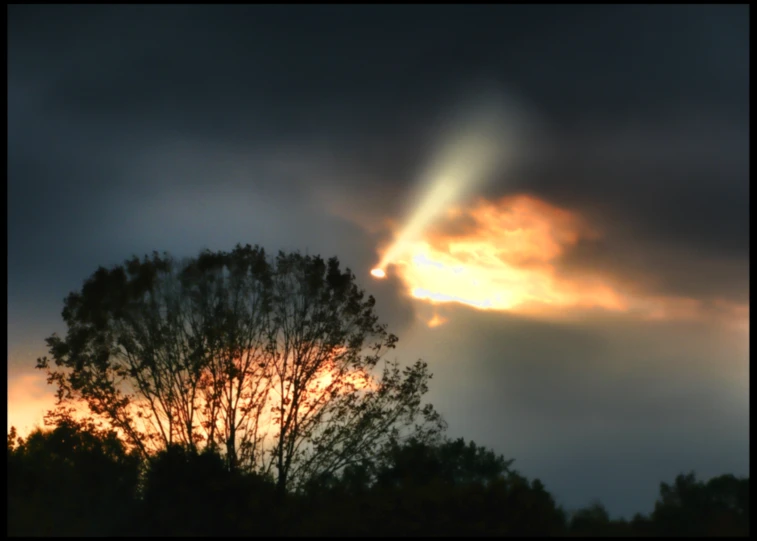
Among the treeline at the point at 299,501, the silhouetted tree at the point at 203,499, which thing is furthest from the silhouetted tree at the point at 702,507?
the silhouetted tree at the point at 203,499

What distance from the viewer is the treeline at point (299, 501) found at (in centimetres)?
2477

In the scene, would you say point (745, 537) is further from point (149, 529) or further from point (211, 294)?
point (211, 294)

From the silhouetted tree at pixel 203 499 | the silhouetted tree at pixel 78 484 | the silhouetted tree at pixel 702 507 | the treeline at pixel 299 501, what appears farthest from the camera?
the silhouetted tree at pixel 78 484

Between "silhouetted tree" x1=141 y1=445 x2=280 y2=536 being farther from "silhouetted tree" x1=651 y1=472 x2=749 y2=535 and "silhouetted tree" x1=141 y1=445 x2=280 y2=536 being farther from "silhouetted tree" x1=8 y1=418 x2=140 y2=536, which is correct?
"silhouetted tree" x1=651 y1=472 x2=749 y2=535

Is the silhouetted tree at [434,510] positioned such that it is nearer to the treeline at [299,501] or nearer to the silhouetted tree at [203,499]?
the treeline at [299,501]

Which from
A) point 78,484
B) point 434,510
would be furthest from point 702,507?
point 78,484

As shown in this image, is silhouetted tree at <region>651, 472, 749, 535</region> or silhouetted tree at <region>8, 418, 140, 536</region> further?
silhouetted tree at <region>8, 418, 140, 536</region>

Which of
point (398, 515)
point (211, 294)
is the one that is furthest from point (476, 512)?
point (211, 294)

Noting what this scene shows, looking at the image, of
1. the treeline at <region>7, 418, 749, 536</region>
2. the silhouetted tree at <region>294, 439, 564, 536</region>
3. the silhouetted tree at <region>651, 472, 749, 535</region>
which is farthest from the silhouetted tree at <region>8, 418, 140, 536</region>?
the silhouetted tree at <region>651, 472, 749, 535</region>

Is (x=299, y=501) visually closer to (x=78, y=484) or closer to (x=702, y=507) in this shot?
(x=78, y=484)

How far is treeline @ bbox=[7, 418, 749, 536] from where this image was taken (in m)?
24.8

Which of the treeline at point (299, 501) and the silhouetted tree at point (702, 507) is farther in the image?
the treeline at point (299, 501)

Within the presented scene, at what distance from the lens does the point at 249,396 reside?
31547 millimetres

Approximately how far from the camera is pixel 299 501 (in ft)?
96.6
